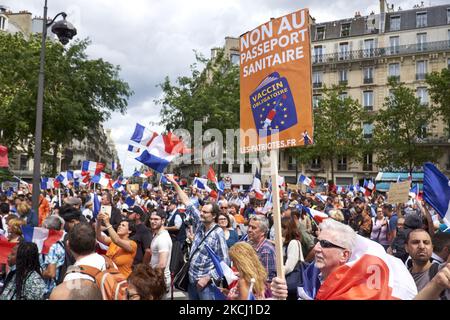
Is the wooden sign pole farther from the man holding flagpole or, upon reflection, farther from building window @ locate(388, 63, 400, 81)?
building window @ locate(388, 63, 400, 81)

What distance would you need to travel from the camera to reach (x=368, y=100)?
46.5 metres

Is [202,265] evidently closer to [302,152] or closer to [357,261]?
[357,261]

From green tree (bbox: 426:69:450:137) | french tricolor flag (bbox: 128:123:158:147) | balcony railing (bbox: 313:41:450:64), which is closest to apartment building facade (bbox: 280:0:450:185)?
balcony railing (bbox: 313:41:450:64)

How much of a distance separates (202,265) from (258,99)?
195cm

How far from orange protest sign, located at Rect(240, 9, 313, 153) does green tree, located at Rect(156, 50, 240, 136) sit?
28.9 m

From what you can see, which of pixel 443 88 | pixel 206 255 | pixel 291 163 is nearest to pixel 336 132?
pixel 443 88

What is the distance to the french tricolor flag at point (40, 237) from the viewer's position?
444cm

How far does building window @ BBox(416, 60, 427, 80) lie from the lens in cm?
4394

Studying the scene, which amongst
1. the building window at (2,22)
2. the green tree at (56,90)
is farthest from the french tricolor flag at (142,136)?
the building window at (2,22)

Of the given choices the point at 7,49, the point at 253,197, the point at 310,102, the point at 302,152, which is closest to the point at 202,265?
the point at 310,102

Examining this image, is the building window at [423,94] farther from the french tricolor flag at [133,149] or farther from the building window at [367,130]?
the french tricolor flag at [133,149]

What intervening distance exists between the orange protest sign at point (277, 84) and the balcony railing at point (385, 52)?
4540 centimetres
